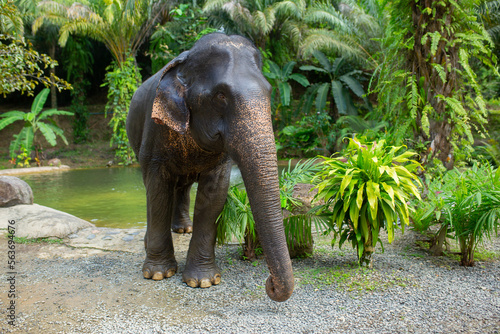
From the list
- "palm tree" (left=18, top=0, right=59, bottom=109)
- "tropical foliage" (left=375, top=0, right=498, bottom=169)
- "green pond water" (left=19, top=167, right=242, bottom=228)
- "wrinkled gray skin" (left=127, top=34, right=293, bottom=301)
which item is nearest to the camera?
"wrinkled gray skin" (left=127, top=34, right=293, bottom=301)

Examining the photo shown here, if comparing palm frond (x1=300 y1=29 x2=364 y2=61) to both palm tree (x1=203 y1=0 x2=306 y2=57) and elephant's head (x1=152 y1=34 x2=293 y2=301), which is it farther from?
elephant's head (x1=152 y1=34 x2=293 y2=301)

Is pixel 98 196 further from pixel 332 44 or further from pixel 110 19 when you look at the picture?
pixel 332 44

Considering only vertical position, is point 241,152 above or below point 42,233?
above

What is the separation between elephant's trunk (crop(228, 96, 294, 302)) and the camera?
2.83m

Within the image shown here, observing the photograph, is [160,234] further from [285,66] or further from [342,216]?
[285,66]

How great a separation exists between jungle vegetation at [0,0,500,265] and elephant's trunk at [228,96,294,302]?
1.03 m

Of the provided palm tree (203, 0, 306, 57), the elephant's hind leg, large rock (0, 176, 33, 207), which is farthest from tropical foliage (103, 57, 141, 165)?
the elephant's hind leg

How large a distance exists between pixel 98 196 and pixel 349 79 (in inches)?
470

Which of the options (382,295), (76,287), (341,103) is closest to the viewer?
(382,295)

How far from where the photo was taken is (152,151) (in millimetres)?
3969

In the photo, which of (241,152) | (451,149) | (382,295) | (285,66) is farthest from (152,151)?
(285,66)

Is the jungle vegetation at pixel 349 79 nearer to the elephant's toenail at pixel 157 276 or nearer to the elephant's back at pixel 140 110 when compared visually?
the elephant's toenail at pixel 157 276

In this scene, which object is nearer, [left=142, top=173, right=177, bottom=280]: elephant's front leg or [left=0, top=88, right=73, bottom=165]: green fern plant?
[left=142, top=173, right=177, bottom=280]: elephant's front leg

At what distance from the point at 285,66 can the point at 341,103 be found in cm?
323
